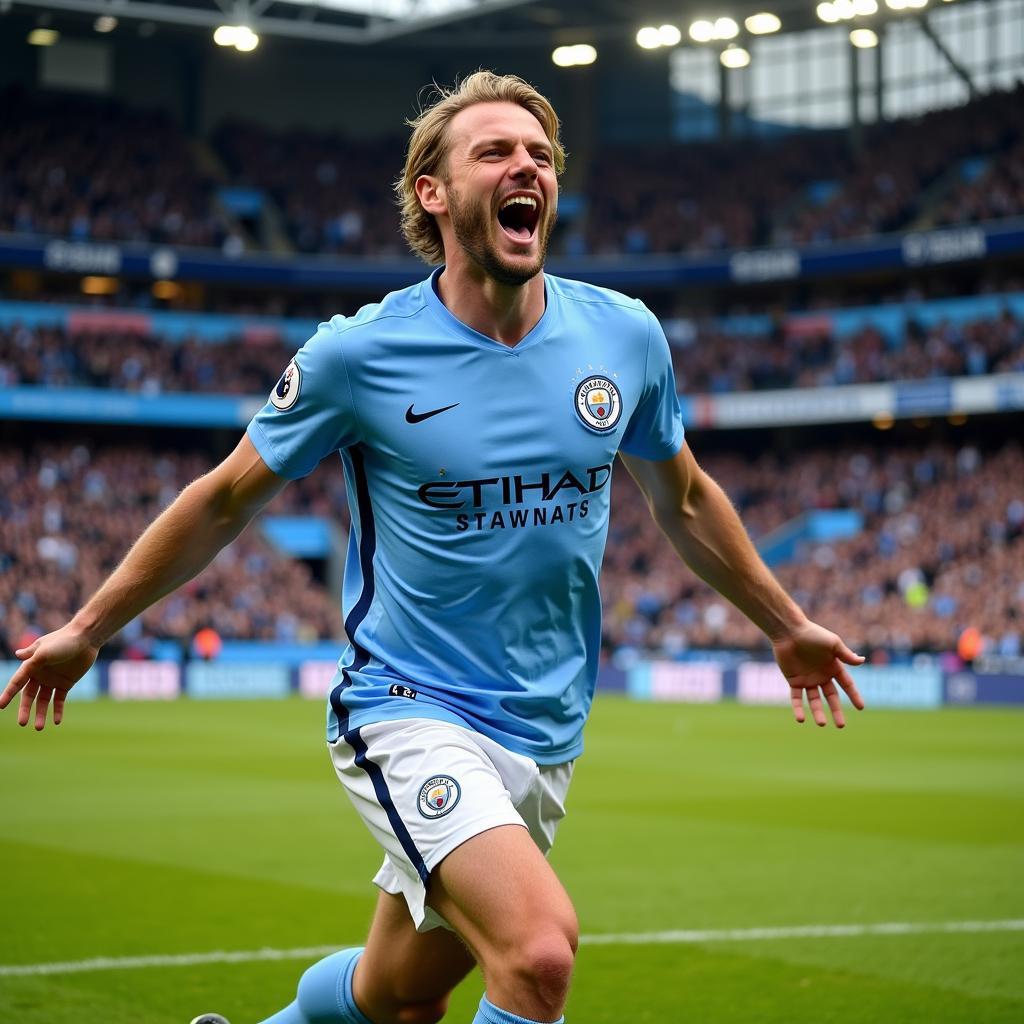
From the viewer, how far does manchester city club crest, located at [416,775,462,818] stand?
405cm

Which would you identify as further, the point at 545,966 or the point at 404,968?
the point at 404,968

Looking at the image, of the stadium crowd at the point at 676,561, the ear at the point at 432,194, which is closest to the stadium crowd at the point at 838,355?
the stadium crowd at the point at 676,561

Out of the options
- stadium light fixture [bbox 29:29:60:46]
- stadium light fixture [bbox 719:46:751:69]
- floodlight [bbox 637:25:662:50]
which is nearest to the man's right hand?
floodlight [bbox 637:25:662:50]

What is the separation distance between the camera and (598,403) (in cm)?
447

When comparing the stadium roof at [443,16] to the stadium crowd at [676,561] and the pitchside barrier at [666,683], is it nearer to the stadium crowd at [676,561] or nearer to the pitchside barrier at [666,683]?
the stadium crowd at [676,561]

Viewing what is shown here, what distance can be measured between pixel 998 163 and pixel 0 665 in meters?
31.5

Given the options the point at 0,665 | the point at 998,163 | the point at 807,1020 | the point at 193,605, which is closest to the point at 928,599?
the point at 998,163

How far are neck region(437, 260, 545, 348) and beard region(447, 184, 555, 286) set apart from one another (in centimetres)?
7

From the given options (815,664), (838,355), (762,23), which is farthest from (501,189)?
(762,23)

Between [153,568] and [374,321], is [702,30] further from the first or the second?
[153,568]

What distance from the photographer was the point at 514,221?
14.7 feet

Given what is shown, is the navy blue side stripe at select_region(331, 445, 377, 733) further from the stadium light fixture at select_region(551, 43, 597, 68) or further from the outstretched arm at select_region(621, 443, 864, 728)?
the stadium light fixture at select_region(551, 43, 597, 68)

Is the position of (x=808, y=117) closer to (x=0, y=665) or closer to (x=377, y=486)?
(x=0, y=665)

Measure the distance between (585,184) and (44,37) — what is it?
19.5 metres
